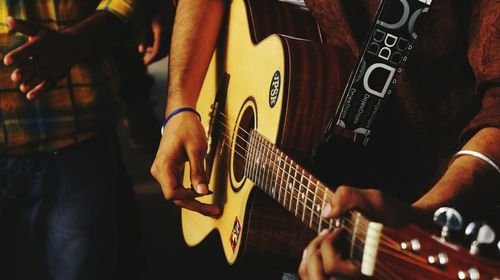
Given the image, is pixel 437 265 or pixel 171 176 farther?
pixel 171 176

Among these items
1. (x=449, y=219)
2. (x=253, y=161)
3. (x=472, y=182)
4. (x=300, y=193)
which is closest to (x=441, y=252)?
(x=449, y=219)

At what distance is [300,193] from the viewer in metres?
1.00

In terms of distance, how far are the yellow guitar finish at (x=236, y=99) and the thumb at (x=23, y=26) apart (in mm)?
490

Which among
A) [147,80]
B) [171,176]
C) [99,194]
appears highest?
[171,176]

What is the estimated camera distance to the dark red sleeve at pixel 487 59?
35.4 inches

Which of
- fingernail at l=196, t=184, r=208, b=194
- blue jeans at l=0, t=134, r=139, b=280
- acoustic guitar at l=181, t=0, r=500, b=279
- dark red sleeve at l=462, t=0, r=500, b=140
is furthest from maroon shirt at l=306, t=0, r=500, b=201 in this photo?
blue jeans at l=0, t=134, r=139, b=280

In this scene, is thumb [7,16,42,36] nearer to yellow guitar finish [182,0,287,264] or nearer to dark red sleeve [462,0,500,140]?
yellow guitar finish [182,0,287,264]

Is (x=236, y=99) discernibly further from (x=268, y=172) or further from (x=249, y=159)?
(x=268, y=172)

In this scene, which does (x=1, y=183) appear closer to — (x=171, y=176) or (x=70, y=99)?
(x=70, y=99)

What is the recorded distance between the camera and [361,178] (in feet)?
3.60

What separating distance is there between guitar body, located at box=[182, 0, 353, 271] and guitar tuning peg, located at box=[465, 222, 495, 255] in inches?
19.6

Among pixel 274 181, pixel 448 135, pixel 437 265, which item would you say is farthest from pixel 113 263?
pixel 437 265

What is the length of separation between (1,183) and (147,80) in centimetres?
236

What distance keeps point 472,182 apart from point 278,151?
373 millimetres
